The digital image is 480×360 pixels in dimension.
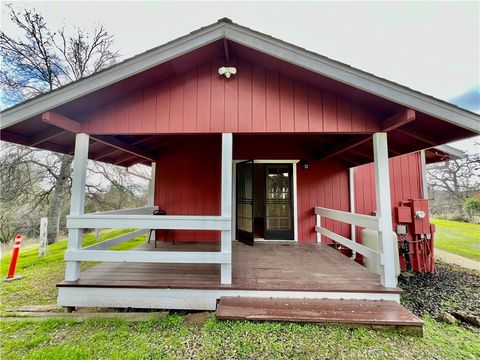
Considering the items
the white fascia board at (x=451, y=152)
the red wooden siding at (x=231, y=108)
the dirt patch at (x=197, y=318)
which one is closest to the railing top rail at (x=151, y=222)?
the dirt patch at (x=197, y=318)

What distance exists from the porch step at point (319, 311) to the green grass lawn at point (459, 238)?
621 centimetres

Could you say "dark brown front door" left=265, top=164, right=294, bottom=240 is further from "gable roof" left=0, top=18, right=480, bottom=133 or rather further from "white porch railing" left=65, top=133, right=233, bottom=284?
"gable roof" left=0, top=18, right=480, bottom=133

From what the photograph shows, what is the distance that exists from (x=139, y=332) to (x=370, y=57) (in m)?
22.7

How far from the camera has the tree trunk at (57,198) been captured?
820 cm

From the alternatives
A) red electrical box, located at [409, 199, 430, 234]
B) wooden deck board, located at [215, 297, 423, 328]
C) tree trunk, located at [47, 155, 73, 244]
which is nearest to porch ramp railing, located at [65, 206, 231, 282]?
wooden deck board, located at [215, 297, 423, 328]

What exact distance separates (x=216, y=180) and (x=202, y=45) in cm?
341

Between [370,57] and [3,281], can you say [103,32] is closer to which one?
[3,281]

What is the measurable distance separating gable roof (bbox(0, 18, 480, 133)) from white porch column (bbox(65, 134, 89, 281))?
63cm

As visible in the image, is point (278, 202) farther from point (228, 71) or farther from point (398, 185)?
point (228, 71)

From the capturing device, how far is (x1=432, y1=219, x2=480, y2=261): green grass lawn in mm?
6880

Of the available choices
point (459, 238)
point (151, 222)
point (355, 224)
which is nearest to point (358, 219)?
point (355, 224)

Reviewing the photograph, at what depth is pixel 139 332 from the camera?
A: 2459 millimetres

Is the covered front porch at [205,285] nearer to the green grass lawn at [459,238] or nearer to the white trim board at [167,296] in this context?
the white trim board at [167,296]

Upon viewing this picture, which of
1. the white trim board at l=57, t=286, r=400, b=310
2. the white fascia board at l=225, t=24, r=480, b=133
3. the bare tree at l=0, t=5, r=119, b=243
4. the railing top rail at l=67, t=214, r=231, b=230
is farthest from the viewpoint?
the bare tree at l=0, t=5, r=119, b=243
